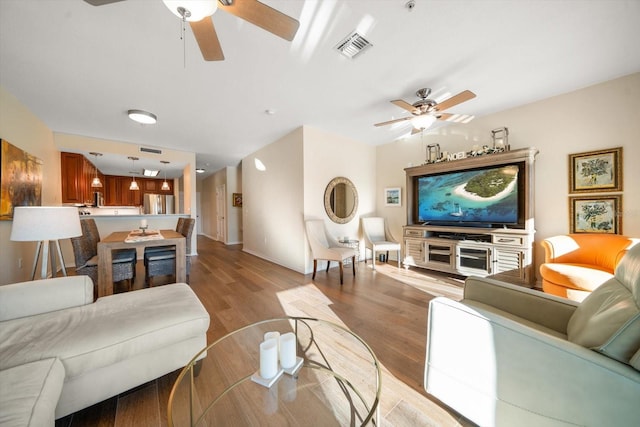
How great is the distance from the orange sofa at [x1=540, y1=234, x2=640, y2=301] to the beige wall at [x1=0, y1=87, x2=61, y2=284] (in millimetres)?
5967

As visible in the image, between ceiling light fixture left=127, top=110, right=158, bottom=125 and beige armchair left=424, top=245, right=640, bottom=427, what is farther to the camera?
ceiling light fixture left=127, top=110, right=158, bottom=125

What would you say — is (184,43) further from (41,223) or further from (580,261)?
(580,261)

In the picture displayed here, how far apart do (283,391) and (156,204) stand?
6.07 meters

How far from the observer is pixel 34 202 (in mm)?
3062

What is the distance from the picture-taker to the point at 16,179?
8.63 ft

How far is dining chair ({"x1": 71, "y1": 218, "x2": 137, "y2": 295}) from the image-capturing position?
259 cm

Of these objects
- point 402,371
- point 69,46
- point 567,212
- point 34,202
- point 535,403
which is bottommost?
point 402,371

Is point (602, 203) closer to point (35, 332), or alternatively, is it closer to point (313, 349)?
point (313, 349)

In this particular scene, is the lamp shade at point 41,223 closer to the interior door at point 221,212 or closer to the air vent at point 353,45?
the air vent at point 353,45

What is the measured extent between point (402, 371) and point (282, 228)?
10.7 feet

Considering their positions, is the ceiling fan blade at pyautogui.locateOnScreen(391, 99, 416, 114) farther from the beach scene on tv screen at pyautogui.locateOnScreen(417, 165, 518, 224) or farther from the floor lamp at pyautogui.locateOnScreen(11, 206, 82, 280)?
the floor lamp at pyautogui.locateOnScreen(11, 206, 82, 280)

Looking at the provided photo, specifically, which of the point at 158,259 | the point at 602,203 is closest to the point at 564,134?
the point at 602,203

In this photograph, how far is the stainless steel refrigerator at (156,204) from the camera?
17.7 feet

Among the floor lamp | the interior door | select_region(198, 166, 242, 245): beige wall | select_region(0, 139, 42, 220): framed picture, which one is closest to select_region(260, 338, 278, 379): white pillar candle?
the floor lamp
